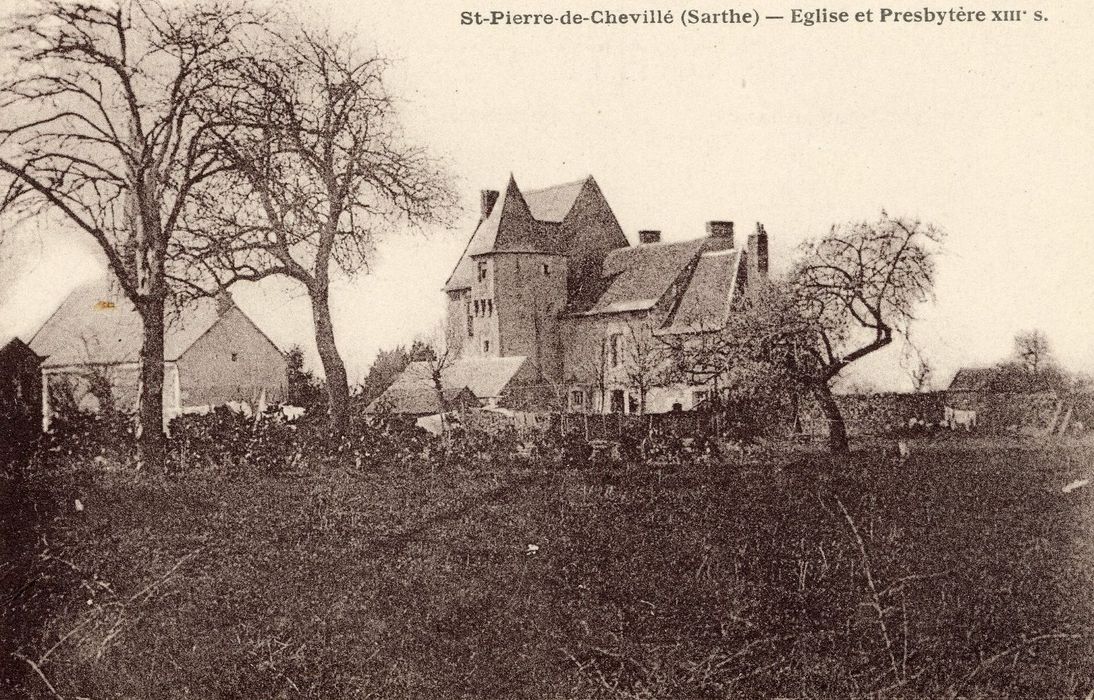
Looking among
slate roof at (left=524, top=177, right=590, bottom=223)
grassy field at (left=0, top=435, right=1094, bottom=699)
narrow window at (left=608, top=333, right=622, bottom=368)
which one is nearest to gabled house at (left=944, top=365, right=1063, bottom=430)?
narrow window at (left=608, top=333, right=622, bottom=368)

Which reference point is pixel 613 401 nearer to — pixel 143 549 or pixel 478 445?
pixel 478 445

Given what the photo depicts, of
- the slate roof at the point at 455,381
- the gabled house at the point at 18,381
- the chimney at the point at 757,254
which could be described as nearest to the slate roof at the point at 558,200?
the slate roof at the point at 455,381

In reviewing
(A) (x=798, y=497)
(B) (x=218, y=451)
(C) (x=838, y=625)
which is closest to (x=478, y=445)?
(B) (x=218, y=451)

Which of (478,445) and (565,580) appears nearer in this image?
(565,580)

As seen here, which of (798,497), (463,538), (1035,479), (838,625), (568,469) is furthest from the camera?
(1035,479)

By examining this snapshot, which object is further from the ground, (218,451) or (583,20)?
(583,20)

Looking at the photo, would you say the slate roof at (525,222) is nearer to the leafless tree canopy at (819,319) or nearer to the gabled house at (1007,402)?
the gabled house at (1007,402)

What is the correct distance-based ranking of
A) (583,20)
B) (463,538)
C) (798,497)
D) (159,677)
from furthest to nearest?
1. (798,497)
2. (463,538)
3. (583,20)
4. (159,677)

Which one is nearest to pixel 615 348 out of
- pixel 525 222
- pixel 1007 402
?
pixel 525 222
